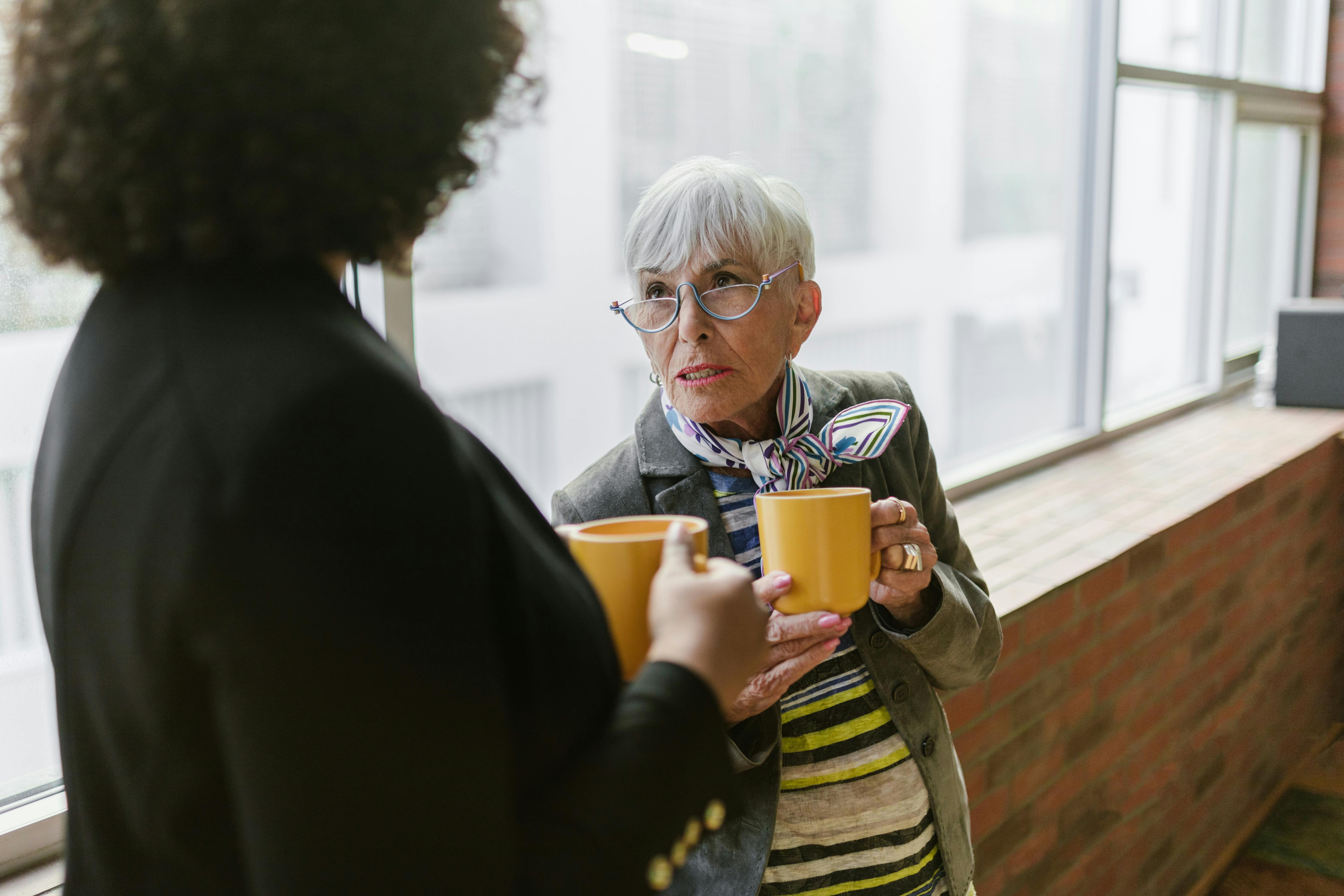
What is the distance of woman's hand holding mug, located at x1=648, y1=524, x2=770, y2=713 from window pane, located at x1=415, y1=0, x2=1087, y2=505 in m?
0.39

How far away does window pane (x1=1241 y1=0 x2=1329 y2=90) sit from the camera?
13.2 feet

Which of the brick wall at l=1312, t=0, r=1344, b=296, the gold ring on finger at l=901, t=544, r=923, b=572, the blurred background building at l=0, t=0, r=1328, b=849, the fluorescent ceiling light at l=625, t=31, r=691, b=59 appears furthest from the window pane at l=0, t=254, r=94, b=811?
the brick wall at l=1312, t=0, r=1344, b=296

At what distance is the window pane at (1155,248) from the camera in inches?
132

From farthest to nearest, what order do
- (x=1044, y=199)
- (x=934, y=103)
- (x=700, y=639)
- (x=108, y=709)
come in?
(x=1044, y=199) → (x=934, y=103) → (x=700, y=639) → (x=108, y=709)

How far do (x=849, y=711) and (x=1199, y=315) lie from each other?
3.12 m

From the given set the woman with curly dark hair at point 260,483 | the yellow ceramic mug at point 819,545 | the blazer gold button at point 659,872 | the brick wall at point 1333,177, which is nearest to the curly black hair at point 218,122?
the woman with curly dark hair at point 260,483

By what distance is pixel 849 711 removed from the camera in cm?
126

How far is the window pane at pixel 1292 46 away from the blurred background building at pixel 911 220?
0.04 feet

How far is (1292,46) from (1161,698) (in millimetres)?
2988

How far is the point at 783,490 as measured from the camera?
48.4 inches

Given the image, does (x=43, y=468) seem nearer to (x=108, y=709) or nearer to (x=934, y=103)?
(x=108, y=709)

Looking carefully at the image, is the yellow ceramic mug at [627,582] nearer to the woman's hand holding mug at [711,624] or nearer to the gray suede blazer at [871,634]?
the woman's hand holding mug at [711,624]

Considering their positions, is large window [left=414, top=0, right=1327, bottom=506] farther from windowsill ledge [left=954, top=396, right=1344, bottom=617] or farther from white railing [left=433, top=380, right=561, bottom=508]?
windowsill ledge [left=954, top=396, right=1344, bottom=617]

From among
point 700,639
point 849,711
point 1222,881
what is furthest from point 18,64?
point 1222,881
